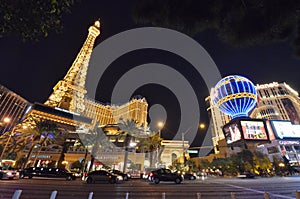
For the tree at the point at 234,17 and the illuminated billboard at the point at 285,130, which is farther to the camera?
the illuminated billboard at the point at 285,130

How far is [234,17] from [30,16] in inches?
249

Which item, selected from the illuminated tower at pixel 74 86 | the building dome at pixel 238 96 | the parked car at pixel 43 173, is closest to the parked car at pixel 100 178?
the parked car at pixel 43 173

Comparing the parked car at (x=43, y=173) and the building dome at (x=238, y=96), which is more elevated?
the building dome at (x=238, y=96)

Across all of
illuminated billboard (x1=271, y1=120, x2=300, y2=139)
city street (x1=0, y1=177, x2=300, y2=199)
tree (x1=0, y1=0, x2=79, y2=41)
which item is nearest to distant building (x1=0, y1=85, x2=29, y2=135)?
city street (x1=0, y1=177, x2=300, y2=199)

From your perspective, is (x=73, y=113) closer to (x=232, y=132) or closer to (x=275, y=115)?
(x=232, y=132)

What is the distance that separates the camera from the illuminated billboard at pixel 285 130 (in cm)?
4315

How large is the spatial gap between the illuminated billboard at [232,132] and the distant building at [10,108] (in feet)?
247

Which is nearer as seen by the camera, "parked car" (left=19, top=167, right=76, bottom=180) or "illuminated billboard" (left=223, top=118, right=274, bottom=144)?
"parked car" (left=19, top=167, right=76, bottom=180)

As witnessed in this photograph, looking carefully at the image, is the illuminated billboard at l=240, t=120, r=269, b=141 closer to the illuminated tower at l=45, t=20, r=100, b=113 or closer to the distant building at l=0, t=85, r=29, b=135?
the illuminated tower at l=45, t=20, r=100, b=113

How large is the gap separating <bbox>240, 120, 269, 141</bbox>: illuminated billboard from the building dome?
456 cm

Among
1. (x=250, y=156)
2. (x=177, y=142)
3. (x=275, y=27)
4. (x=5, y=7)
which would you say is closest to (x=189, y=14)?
(x=275, y=27)

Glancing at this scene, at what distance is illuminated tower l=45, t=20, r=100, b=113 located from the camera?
8414cm

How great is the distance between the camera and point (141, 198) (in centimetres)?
953

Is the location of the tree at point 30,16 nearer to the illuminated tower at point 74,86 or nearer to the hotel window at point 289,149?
the illuminated tower at point 74,86
